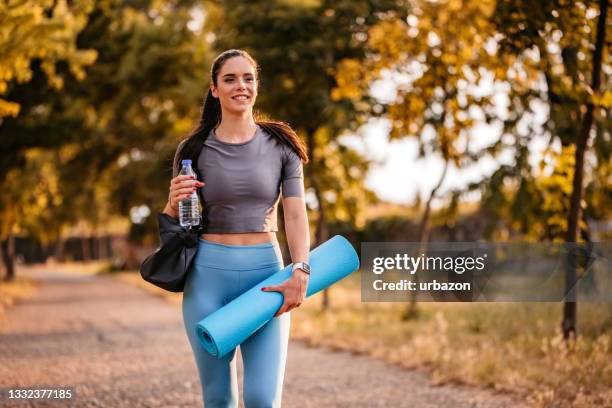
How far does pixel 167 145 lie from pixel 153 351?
41.0ft

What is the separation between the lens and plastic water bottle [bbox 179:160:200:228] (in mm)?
3060

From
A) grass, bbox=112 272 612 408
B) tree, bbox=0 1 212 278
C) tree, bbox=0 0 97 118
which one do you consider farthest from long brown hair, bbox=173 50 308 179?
tree, bbox=0 1 212 278

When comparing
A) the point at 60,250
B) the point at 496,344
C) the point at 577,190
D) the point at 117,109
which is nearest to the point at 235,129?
the point at 577,190

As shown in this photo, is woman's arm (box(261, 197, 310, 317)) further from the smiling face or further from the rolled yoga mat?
the smiling face

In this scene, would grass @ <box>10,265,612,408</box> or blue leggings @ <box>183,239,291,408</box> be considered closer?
blue leggings @ <box>183,239,291,408</box>

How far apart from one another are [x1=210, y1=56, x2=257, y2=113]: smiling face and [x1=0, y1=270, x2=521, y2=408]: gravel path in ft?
11.9

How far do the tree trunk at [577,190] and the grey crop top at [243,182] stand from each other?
178 inches

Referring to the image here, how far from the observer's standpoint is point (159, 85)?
19.7m

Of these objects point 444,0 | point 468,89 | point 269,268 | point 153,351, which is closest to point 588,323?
point 468,89

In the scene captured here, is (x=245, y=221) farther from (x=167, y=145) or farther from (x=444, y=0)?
(x=167, y=145)

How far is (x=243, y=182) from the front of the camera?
3066 mm

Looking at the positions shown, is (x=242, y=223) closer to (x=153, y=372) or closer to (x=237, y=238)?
(x=237, y=238)

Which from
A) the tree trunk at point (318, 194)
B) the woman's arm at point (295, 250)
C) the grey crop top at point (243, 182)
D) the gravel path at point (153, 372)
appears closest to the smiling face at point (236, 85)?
the grey crop top at point (243, 182)

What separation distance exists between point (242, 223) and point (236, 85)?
61 cm
